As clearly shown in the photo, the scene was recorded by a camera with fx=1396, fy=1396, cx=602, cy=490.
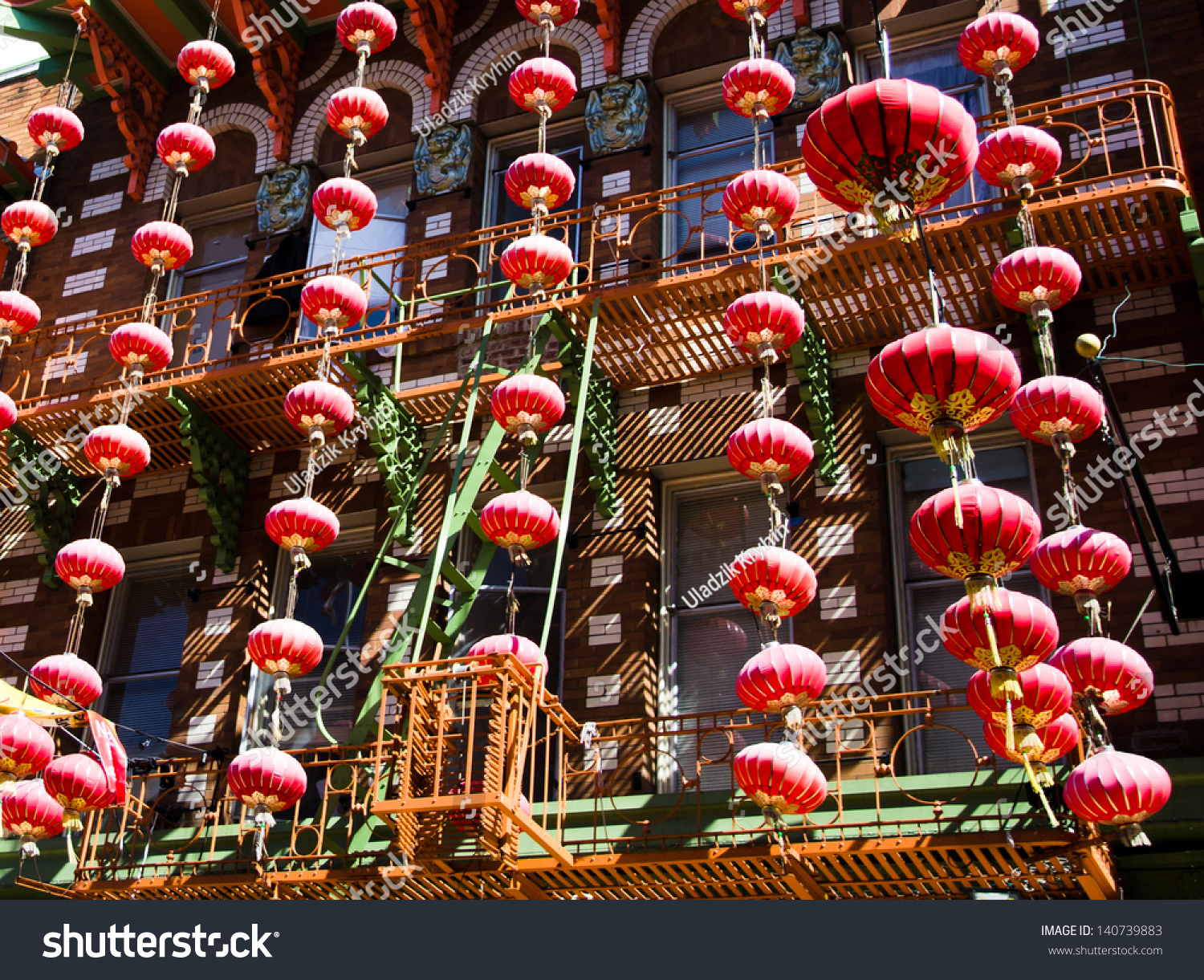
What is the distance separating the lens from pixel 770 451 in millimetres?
10094

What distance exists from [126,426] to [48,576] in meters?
2.57

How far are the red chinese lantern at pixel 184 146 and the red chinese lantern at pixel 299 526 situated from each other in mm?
4931

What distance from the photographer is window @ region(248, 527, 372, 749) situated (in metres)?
12.9

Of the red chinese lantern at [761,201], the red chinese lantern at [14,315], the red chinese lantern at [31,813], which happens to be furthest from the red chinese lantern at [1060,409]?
the red chinese lantern at [14,315]

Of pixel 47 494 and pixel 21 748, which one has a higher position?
pixel 47 494

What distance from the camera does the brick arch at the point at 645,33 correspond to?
15086 millimetres

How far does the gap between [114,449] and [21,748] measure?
2.87 meters

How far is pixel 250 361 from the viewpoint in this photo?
1380cm

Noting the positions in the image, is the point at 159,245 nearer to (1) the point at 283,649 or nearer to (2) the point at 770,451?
(1) the point at 283,649

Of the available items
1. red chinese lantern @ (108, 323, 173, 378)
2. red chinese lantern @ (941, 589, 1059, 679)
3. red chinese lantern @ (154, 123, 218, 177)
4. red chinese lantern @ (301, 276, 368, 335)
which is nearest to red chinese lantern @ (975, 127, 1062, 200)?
red chinese lantern @ (941, 589, 1059, 679)

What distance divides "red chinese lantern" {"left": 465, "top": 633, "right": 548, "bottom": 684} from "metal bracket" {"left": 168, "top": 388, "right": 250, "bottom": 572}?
4.21 m

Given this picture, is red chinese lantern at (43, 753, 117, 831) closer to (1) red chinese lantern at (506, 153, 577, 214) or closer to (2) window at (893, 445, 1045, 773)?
(1) red chinese lantern at (506, 153, 577, 214)

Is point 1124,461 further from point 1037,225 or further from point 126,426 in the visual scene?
point 126,426

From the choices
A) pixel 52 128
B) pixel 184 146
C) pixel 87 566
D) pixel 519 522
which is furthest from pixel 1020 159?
pixel 52 128
